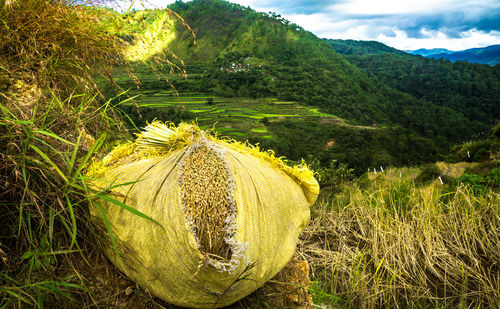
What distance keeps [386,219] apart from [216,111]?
46443mm

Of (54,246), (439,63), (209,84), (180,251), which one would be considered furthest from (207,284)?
(439,63)

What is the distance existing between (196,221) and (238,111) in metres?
52.1

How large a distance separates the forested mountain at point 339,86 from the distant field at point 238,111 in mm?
2154

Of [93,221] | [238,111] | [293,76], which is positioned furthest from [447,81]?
[93,221]

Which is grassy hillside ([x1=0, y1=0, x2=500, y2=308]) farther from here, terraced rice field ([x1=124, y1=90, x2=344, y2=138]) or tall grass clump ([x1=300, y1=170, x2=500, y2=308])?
terraced rice field ([x1=124, y1=90, x2=344, y2=138])

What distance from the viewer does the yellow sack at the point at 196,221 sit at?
143 centimetres

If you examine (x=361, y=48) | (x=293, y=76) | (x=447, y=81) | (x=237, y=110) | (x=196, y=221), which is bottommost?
(x=196, y=221)

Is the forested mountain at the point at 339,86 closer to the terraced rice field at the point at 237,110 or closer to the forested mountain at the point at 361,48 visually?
the terraced rice field at the point at 237,110

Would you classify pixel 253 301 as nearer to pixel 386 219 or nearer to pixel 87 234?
pixel 87 234

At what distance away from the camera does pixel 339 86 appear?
225 ft

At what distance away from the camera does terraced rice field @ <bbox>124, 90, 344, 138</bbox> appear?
4191 centimetres

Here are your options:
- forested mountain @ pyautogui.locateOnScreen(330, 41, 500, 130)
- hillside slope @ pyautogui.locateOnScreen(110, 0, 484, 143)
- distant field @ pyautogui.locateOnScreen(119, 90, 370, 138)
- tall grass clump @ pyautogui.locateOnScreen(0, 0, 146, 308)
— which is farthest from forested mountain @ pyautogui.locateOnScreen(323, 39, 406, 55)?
tall grass clump @ pyautogui.locateOnScreen(0, 0, 146, 308)

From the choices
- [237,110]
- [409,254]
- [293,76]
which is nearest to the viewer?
[409,254]

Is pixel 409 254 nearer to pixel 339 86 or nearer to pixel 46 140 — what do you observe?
pixel 46 140
